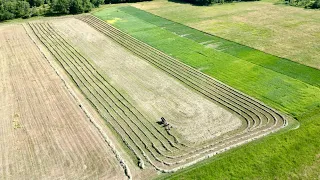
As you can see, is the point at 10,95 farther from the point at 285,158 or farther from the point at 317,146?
the point at 317,146

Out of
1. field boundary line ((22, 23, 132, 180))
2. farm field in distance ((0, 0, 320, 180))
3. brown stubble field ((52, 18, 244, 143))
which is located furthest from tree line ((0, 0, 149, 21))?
field boundary line ((22, 23, 132, 180))

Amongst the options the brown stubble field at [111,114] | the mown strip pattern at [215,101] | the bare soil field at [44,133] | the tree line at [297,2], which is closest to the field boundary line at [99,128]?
the brown stubble field at [111,114]

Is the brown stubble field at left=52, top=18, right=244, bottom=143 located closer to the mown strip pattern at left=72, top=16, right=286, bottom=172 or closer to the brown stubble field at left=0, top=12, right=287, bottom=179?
the brown stubble field at left=0, top=12, right=287, bottom=179

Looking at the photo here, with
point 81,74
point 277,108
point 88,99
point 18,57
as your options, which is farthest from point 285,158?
point 18,57

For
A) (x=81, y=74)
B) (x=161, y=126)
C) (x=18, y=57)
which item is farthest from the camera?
(x=18, y=57)

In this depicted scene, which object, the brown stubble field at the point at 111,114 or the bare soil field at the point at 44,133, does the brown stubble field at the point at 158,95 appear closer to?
the brown stubble field at the point at 111,114

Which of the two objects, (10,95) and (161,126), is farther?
(10,95)
